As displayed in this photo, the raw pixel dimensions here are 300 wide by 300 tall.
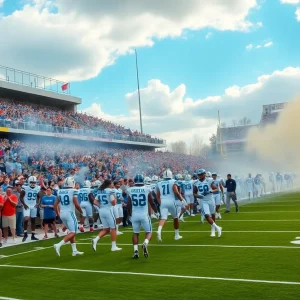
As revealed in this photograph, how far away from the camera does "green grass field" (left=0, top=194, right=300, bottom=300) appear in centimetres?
575

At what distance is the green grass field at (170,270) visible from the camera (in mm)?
5746

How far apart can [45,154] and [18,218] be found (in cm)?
1053

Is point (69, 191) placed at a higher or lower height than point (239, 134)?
lower

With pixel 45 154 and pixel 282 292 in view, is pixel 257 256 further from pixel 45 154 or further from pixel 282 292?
pixel 45 154

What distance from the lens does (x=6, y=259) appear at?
9375mm

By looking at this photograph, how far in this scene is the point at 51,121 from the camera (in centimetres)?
3022

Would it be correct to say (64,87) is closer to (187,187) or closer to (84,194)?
(187,187)

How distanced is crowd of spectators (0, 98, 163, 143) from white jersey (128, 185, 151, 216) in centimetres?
1912

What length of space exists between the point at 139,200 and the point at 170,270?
173 cm

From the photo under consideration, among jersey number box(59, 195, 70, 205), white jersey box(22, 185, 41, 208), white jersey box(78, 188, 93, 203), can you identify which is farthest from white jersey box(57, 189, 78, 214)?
white jersey box(78, 188, 93, 203)

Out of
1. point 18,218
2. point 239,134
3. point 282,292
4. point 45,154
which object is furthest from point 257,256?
point 239,134

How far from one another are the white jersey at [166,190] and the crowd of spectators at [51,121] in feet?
58.0

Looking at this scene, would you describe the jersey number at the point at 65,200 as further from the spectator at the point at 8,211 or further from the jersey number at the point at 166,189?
the spectator at the point at 8,211

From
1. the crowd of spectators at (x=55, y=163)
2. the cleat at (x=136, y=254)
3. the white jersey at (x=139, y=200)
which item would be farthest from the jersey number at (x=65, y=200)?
the crowd of spectators at (x=55, y=163)
